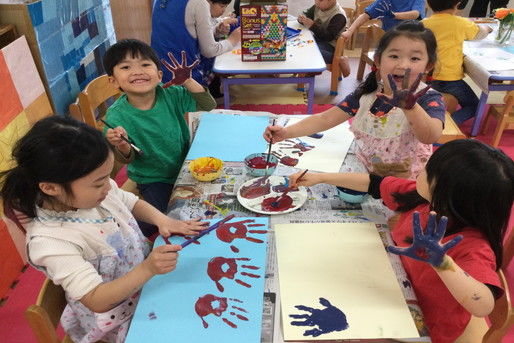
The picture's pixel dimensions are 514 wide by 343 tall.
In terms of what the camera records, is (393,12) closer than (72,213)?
No

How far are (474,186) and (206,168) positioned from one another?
846 millimetres

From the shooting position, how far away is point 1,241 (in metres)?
1.95

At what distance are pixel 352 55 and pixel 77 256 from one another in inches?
182

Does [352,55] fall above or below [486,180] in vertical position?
below

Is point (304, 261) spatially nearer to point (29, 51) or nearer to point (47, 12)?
point (29, 51)

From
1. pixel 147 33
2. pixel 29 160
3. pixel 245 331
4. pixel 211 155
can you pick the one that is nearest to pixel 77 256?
pixel 29 160

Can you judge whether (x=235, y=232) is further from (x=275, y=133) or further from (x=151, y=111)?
(x=151, y=111)

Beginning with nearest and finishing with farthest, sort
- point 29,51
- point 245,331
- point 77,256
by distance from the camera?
point 245,331
point 77,256
point 29,51

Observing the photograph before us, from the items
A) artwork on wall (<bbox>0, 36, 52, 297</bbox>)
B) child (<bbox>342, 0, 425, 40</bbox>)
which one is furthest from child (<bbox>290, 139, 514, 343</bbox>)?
child (<bbox>342, 0, 425, 40</bbox>)

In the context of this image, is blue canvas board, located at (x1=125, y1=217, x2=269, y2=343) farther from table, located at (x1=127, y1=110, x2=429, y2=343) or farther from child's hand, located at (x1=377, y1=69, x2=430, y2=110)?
child's hand, located at (x1=377, y1=69, x2=430, y2=110)

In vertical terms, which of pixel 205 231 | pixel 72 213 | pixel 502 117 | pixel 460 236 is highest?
pixel 460 236

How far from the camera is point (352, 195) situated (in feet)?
4.17

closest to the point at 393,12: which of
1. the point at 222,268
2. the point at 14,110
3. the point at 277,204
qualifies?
the point at 277,204

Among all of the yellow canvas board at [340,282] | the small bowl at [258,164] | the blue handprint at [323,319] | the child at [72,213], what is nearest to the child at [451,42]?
the small bowl at [258,164]
